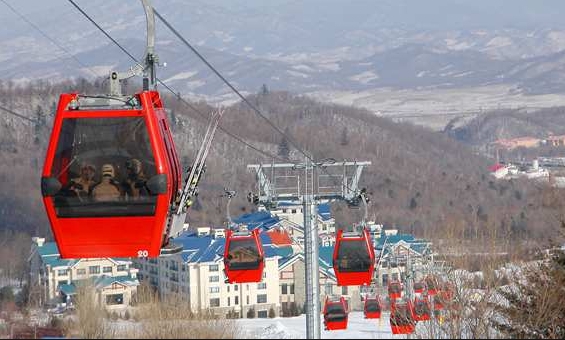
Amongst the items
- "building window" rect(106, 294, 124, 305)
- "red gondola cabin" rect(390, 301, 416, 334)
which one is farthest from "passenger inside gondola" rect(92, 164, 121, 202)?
"building window" rect(106, 294, 124, 305)

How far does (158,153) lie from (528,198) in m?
75.6

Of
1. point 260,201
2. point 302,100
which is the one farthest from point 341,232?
point 302,100

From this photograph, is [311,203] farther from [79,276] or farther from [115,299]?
[79,276]

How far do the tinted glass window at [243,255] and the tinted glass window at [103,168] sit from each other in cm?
783

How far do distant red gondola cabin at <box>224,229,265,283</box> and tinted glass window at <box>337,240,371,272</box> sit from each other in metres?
1.09

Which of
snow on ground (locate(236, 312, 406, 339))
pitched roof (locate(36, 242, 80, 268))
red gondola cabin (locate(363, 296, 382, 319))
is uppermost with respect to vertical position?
pitched roof (locate(36, 242, 80, 268))

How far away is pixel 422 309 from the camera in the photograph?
74.6 feet

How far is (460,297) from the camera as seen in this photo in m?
18.8

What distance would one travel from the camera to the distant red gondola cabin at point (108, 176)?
1043 cm

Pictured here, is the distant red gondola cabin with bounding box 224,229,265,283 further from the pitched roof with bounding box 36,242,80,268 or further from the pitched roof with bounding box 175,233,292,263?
the pitched roof with bounding box 36,242,80,268

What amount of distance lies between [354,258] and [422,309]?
14.4ft

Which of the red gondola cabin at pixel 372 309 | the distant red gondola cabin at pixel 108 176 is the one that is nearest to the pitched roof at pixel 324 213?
the red gondola cabin at pixel 372 309

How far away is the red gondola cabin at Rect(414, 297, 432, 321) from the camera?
21.0 metres

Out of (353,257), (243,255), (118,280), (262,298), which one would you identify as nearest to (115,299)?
(118,280)
